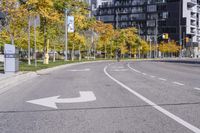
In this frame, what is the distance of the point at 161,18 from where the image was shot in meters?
161

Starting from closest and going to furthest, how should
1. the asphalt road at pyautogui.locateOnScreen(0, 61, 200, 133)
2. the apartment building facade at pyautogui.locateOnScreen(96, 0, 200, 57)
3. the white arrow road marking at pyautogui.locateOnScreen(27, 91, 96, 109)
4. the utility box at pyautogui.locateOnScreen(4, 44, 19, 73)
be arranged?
1. the asphalt road at pyautogui.locateOnScreen(0, 61, 200, 133)
2. the white arrow road marking at pyautogui.locateOnScreen(27, 91, 96, 109)
3. the utility box at pyautogui.locateOnScreen(4, 44, 19, 73)
4. the apartment building facade at pyautogui.locateOnScreen(96, 0, 200, 57)

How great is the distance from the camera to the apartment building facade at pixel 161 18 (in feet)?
509

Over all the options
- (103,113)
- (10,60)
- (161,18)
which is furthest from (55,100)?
(161,18)

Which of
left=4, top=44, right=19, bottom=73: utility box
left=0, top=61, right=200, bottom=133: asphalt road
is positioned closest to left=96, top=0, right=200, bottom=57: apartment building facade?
left=4, top=44, right=19, bottom=73: utility box

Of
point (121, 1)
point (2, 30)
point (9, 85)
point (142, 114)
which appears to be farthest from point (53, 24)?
point (121, 1)

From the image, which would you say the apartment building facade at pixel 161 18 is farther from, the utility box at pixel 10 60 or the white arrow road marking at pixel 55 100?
the white arrow road marking at pixel 55 100

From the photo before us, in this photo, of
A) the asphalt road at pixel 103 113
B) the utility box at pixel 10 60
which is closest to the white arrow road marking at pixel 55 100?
the asphalt road at pixel 103 113

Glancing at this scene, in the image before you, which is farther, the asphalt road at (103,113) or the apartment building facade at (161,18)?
the apartment building facade at (161,18)

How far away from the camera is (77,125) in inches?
359

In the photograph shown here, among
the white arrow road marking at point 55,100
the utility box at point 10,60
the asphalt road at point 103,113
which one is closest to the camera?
the asphalt road at point 103,113

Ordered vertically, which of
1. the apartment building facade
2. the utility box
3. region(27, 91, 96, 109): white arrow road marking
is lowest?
region(27, 91, 96, 109): white arrow road marking

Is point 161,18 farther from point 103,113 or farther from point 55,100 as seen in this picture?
point 103,113

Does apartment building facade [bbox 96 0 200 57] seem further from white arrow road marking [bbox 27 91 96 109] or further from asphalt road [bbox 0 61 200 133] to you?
asphalt road [bbox 0 61 200 133]

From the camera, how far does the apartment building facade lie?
155 metres
